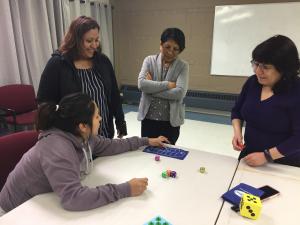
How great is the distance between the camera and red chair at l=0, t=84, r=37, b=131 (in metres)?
3.01

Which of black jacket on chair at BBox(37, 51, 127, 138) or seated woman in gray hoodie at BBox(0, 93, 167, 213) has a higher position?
black jacket on chair at BBox(37, 51, 127, 138)

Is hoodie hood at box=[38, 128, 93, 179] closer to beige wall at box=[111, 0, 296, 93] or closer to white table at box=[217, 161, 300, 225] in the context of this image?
white table at box=[217, 161, 300, 225]

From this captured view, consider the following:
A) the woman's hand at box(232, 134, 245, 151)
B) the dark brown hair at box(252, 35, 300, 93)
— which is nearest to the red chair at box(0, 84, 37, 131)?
the woman's hand at box(232, 134, 245, 151)

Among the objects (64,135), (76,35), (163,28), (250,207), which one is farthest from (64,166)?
(163,28)

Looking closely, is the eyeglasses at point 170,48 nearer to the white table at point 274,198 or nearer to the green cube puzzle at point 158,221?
the white table at point 274,198

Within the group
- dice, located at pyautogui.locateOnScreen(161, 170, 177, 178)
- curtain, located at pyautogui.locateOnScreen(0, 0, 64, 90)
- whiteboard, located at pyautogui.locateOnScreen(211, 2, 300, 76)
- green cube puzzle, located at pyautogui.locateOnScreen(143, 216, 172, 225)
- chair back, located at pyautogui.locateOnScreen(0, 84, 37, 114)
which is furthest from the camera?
whiteboard, located at pyautogui.locateOnScreen(211, 2, 300, 76)

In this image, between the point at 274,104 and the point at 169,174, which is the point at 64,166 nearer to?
the point at 169,174

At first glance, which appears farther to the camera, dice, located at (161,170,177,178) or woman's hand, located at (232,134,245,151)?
woman's hand, located at (232,134,245,151)

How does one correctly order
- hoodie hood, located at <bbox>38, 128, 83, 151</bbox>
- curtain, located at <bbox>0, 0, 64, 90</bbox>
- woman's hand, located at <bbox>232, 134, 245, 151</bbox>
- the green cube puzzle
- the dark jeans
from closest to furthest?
the green cube puzzle
hoodie hood, located at <bbox>38, 128, 83, 151</bbox>
woman's hand, located at <bbox>232, 134, 245, 151</bbox>
the dark jeans
curtain, located at <bbox>0, 0, 64, 90</bbox>

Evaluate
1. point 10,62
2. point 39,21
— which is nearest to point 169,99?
point 10,62

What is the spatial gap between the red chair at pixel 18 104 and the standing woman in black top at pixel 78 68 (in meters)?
1.51

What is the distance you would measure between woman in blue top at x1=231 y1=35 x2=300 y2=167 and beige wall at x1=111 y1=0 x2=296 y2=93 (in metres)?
3.33

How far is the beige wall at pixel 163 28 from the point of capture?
4.65 meters

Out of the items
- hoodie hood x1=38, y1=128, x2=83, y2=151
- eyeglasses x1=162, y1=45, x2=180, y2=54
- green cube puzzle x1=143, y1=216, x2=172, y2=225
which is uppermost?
eyeglasses x1=162, y1=45, x2=180, y2=54
